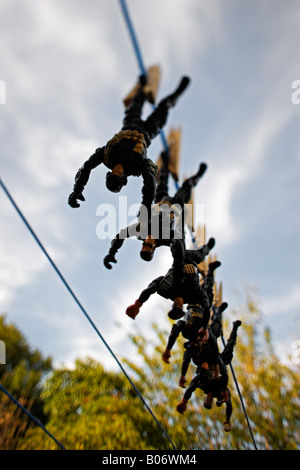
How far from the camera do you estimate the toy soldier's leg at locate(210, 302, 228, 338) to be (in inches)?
175

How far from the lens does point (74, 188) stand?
118 inches

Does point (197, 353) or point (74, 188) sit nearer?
point (74, 188)

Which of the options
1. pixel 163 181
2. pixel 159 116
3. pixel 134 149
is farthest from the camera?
pixel 163 181

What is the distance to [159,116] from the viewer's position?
280cm

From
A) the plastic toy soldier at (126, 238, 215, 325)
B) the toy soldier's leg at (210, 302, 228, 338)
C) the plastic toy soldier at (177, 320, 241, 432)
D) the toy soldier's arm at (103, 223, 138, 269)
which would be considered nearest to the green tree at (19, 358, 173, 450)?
the plastic toy soldier at (177, 320, 241, 432)

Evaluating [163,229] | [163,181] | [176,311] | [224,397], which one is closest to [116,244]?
[163,229]

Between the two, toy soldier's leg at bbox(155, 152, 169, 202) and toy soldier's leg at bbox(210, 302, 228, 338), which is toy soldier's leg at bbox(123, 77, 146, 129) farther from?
toy soldier's leg at bbox(210, 302, 228, 338)

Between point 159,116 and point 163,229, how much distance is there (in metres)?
1.03

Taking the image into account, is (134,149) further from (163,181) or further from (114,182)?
(163,181)

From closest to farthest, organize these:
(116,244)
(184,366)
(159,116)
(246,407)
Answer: (159,116) → (116,244) → (184,366) → (246,407)
